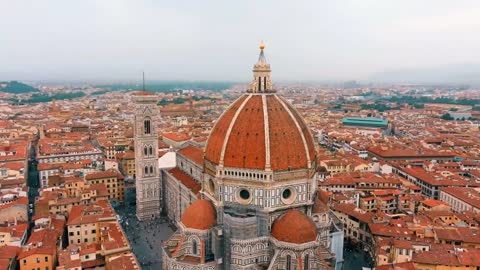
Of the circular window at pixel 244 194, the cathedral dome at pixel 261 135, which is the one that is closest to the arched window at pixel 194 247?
Result: the circular window at pixel 244 194

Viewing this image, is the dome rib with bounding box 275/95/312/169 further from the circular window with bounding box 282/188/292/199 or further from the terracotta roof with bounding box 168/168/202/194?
the terracotta roof with bounding box 168/168/202/194

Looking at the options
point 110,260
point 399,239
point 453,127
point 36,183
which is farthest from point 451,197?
point 453,127

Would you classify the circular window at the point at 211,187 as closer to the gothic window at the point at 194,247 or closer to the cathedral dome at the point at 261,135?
the cathedral dome at the point at 261,135

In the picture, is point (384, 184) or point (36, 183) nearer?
point (384, 184)

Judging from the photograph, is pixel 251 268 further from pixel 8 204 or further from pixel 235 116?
pixel 8 204

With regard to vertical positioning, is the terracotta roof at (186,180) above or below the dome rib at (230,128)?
below

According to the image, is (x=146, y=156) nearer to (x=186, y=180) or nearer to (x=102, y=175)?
(x=186, y=180)
